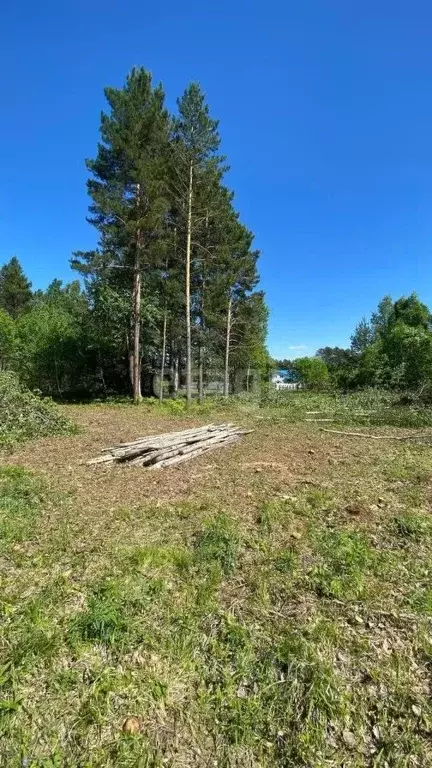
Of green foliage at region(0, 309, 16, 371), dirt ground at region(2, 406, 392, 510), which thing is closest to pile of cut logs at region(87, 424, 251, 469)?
dirt ground at region(2, 406, 392, 510)

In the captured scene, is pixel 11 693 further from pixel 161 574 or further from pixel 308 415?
pixel 308 415

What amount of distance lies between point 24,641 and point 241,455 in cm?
503

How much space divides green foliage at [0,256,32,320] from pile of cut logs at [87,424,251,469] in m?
48.0

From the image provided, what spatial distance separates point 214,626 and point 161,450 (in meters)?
4.14

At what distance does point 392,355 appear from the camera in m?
24.4

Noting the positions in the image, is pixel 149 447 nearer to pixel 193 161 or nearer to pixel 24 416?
pixel 24 416

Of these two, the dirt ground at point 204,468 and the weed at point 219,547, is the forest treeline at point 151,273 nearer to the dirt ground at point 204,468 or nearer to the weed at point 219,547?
the dirt ground at point 204,468

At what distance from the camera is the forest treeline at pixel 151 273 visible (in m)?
15.4

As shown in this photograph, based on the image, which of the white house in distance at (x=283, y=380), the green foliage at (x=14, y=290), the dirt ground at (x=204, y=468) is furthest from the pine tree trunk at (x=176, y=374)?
the green foliage at (x=14, y=290)

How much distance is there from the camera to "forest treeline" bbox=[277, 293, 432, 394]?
20672mm

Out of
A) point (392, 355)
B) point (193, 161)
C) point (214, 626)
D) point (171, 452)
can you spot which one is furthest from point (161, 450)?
point (392, 355)

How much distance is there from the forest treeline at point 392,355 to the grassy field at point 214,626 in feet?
52.5

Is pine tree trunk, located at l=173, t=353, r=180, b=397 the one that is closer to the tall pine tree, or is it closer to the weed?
the tall pine tree

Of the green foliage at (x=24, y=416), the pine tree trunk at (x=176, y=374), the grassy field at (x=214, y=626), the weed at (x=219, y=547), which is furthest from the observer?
the pine tree trunk at (x=176, y=374)
